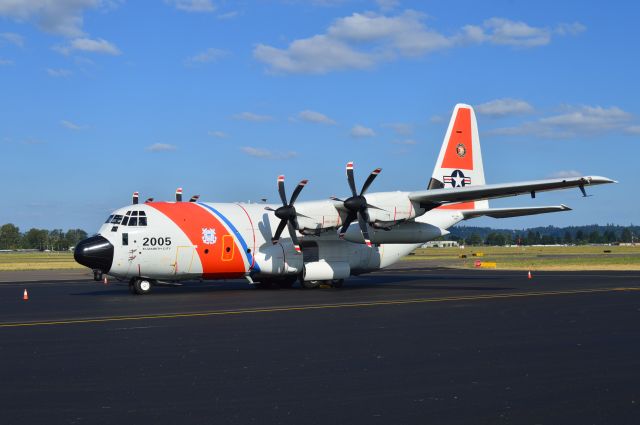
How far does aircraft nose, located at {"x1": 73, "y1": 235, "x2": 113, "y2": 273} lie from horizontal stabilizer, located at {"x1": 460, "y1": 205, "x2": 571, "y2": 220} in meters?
17.5

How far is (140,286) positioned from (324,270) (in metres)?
8.09

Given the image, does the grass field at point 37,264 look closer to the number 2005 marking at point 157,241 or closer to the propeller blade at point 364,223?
the number 2005 marking at point 157,241

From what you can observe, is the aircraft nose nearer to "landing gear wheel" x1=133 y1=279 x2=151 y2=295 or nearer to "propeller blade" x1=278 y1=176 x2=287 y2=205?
"landing gear wheel" x1=133 y1=279 x2=151 y2=295

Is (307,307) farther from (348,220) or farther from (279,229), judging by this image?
(348,220)

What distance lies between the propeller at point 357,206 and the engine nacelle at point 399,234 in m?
0.46

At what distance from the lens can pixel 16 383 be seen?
11047 mm

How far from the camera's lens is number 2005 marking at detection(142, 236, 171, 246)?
1192 inches

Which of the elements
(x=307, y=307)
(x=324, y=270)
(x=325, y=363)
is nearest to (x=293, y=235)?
(x=324, y=270)

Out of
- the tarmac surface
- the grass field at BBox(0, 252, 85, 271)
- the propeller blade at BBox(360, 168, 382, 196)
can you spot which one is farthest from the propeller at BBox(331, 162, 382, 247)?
the grass field at BBox(0, 252, 85, 271)

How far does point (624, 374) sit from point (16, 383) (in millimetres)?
9044

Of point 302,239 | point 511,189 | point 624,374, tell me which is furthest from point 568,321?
point 302,239

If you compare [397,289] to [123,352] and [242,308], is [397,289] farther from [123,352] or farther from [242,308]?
[123,352]

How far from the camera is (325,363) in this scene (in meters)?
12.6

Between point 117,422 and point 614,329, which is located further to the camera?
point 614,329
